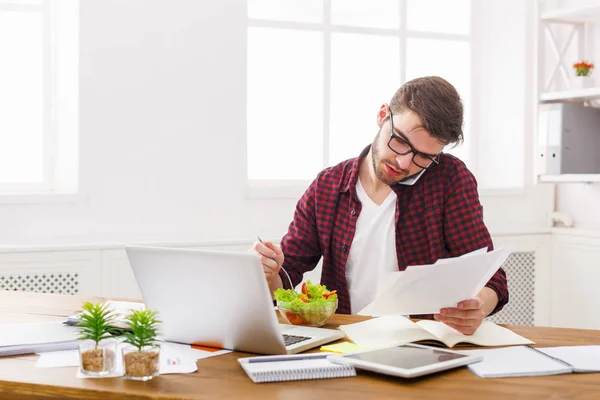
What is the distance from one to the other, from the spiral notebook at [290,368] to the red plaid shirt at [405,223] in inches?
31.6

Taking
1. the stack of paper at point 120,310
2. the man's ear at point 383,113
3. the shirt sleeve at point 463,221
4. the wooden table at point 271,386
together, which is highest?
the man's ear at point 383,113

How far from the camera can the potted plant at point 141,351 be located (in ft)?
4.42

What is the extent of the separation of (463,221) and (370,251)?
30 cm

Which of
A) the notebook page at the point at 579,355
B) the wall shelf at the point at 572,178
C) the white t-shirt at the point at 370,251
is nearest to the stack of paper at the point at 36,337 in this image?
the white t-shirt at the point at 370,251

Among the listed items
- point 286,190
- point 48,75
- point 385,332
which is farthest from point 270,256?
point 48,75

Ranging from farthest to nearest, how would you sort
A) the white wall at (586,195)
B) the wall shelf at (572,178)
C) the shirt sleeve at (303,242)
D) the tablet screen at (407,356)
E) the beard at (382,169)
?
the white wall at (586,195) → the wall shelf at (572,178) → the shirt sleeve at (303,242) → the beard at (382,169) → the tablet screen at (407,356)

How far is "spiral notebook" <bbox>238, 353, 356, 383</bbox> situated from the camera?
4.54ft

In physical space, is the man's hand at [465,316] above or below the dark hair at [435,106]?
below

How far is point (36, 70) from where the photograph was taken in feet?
11.3

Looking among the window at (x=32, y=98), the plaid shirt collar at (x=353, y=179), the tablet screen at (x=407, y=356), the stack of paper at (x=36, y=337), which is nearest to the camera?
the tablet screen at (x=407, y=356)

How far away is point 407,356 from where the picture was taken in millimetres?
1486

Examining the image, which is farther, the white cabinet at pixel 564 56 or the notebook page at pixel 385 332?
the white cabinet at pixel 564 56

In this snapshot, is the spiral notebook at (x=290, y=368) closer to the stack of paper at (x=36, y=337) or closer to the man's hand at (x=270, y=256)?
the stack of paper at (x=36, y=337)

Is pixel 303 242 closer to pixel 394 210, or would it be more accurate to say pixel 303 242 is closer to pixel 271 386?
pixel 394 210
